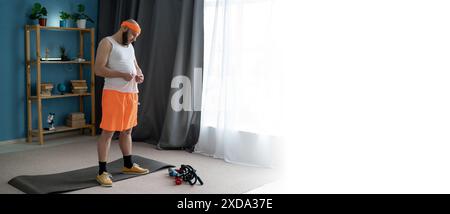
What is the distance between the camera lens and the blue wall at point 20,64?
15.3 feet

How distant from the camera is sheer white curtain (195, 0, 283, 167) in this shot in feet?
12.8

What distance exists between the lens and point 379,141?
3.31 m

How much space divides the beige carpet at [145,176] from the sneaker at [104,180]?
1.7 inches

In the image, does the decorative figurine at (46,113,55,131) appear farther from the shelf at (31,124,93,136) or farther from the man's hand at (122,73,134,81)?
the man's hand at (122,73,134,81)

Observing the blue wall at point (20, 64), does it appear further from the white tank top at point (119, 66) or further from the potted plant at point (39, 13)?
the white tank top at point (119, 66)

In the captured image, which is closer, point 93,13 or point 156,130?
point 156,130

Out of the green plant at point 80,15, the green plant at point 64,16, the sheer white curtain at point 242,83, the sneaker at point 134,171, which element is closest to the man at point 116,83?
the sneaker at point 134,171

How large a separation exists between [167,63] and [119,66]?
162 cm

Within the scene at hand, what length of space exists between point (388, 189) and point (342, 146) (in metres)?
0.53

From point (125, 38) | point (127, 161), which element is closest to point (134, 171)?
point (127, 161)

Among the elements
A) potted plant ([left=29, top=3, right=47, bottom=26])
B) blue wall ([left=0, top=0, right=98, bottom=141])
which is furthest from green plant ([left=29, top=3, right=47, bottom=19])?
blue wall ([left=0, top=0, right=98, bottom=141])
